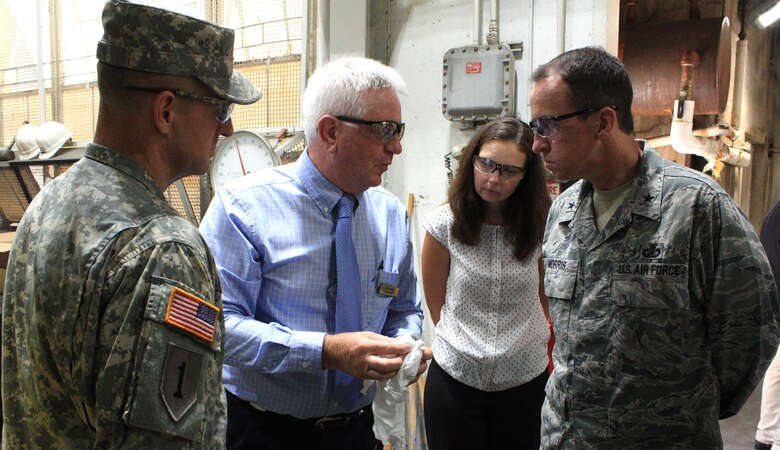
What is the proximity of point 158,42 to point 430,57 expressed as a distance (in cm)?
266

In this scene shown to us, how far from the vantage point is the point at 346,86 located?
60.7 inches

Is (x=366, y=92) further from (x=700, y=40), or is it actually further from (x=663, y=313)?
(x=700, y=40)

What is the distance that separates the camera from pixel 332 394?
1478mm

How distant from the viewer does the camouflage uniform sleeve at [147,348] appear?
81 cm

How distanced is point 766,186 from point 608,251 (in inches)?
296

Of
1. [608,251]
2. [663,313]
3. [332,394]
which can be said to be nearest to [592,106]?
[608,251]

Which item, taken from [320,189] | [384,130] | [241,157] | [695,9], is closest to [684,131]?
[695,9]

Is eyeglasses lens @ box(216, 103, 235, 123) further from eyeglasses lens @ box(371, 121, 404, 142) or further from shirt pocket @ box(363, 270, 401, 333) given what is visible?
shirt pocket @ box(363, 270, 401, 333)

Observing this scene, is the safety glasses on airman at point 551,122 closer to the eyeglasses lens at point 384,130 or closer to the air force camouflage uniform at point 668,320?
the air force camouflage uniform at point 668,320

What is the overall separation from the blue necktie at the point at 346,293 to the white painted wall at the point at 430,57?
1.68 m

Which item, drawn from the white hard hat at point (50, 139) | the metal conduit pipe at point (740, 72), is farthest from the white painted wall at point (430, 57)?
the metal conduit pipe at point (740, 72)

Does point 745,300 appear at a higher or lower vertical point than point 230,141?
lower

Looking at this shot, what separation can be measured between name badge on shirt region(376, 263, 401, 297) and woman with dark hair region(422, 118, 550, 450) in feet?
1.85

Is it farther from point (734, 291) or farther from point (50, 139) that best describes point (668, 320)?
point (50, 139)
